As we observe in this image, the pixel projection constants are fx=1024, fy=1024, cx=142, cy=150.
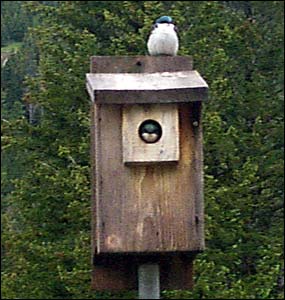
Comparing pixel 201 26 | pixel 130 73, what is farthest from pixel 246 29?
pixel 130 73

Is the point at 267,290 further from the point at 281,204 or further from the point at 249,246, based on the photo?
the point at 281,204

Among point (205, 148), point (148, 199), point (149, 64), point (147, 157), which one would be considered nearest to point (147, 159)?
point (147, 157)

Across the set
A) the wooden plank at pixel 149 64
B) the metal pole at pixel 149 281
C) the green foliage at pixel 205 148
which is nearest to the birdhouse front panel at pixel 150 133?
the wooden plank at pixel 149 64

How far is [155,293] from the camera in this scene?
10.2ft

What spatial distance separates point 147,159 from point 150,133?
0.09m

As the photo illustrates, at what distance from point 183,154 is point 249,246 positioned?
742 cm

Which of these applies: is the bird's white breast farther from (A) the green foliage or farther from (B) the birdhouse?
(A) the green foliage

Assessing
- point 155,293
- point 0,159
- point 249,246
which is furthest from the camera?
point 0,159

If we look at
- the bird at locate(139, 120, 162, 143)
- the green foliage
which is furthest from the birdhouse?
the green foliage

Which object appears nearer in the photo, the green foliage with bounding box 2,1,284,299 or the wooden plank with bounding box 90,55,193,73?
the wooden plank with bounding box 90,55,193,73

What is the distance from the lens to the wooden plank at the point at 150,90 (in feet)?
10.2

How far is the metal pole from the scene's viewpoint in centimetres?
310

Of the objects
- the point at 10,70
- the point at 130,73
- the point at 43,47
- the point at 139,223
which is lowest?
the point at 139,223

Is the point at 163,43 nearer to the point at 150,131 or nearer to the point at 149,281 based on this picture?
the point at 150,131
